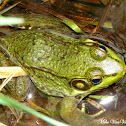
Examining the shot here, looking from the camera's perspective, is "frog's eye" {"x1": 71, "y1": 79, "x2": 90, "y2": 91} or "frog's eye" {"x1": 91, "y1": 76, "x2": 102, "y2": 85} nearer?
"frog's eye" {"x1": 91, "y1": 76, "x2": 102, "y2": 85}

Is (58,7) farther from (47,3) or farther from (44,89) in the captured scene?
(44,89)

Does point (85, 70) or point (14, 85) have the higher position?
point (85, 70)

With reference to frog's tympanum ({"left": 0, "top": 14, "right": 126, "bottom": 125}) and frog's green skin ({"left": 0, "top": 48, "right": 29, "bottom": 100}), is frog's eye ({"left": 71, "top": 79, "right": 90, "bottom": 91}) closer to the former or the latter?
frog's tympanum ({"left": 0, "top": 14, "right": 126, "bottom": 125})

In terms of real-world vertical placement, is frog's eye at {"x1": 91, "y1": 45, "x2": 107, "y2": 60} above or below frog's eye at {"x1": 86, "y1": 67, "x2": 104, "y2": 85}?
above

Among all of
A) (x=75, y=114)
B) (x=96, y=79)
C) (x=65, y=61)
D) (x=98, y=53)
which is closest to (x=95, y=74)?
(x=96, y=79)

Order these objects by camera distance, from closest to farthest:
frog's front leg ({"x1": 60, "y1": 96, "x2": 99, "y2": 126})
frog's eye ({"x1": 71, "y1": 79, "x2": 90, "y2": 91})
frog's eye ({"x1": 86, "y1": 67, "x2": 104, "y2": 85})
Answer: frog's eye ({"x1": 86, "y1": 67, "x2": 104, "y2": 85})
frog's eye ({"x1": 71, "y1": 79, "x2": 90, "y2": 91})
frog's front leg ({"x1": 60, "y1": 96, "x2": 99, "y2": 126})

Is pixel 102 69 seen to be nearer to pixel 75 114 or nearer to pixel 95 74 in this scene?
pixel 95 74

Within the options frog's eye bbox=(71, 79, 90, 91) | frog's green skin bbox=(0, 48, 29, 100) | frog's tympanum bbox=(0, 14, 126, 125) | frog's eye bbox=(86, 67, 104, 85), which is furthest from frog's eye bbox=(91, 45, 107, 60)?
frog's green skin bbox=(0, 48, 29, 100)

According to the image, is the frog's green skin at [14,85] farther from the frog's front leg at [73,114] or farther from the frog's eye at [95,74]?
the frog's eye at [95,74]
